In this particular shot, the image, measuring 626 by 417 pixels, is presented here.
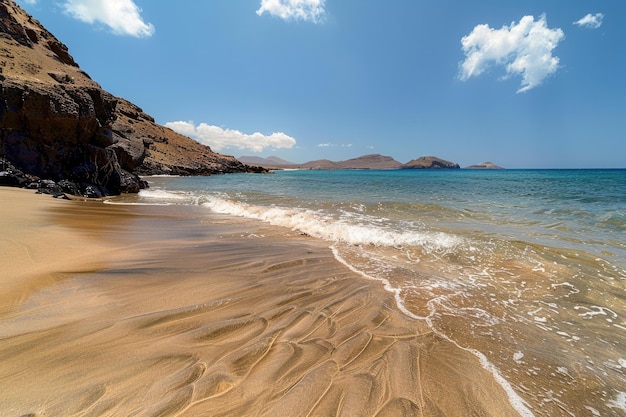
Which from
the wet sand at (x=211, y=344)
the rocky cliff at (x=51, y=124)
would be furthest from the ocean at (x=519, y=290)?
the rocky cliff at (x=51, y=124)

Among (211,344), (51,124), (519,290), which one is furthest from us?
(51,124)

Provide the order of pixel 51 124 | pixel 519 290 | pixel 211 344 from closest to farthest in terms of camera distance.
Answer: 1. pixel 211 344
2. pixel 519 290
3. pixel 51 124

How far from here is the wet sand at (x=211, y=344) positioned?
2.04 m

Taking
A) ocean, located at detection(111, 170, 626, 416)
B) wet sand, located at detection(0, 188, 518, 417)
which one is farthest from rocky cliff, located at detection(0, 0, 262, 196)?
ocean, located at detection(111, 170, 626, 416)

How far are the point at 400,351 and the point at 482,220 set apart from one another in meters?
10.3

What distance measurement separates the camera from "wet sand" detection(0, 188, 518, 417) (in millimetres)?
2039

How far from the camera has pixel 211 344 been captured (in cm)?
271

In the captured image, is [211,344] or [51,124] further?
[51,124]

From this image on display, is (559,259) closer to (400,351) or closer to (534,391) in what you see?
(534,391)

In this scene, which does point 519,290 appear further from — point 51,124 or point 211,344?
point 51,124

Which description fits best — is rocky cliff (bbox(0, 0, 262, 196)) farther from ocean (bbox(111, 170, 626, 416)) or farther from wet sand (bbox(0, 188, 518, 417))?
ocean (bbox(111, 170, 626, 416))

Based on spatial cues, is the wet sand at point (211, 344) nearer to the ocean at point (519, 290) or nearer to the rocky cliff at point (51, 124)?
the ocean at point (519, 290)

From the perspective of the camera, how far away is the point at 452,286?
4770mm

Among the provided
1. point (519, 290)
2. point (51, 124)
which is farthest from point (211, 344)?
point (51, 124)
